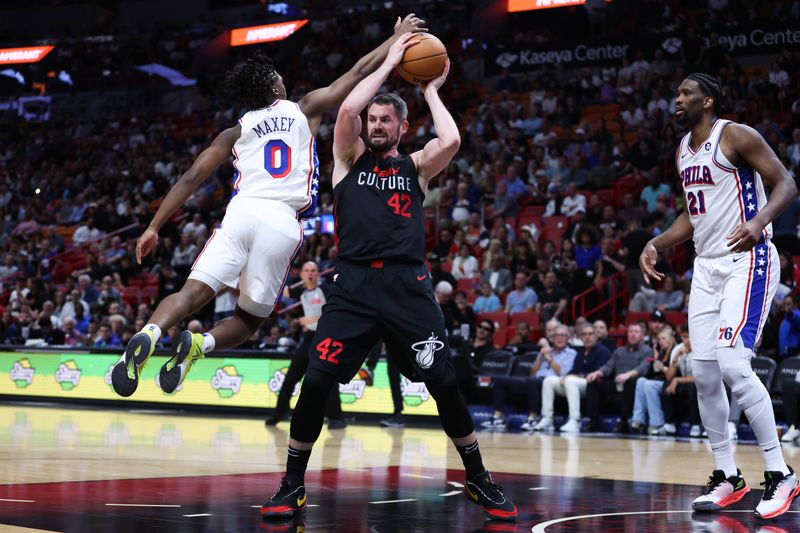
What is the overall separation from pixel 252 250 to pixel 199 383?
10.00 metres

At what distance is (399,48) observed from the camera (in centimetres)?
582

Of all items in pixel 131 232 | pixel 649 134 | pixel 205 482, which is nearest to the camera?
pixel 205 482

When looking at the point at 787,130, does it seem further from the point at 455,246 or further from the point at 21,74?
the point at 21,74

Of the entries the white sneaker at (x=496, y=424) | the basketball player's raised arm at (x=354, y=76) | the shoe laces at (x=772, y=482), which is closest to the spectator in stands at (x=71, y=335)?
the white sneaker at (x=496, y=424)

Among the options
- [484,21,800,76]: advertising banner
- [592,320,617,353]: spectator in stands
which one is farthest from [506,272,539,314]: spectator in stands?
[484,21,800,76]: advertising banner

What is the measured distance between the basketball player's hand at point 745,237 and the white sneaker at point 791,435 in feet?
20.4

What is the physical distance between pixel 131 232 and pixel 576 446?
1492 centimetres

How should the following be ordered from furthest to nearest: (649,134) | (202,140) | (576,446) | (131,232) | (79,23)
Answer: (79,23)
(202,140)
(131,232)
(649,134)
(576,446)

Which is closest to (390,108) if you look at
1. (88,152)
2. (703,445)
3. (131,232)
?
(703,445)

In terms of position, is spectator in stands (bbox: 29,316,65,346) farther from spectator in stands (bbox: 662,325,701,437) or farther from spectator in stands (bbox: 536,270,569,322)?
spectator in stands (bbox: 662,325,701,437)

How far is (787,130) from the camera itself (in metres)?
16.8

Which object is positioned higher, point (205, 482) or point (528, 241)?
point (528, 241)

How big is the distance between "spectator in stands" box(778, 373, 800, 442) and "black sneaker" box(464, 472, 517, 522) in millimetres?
6840

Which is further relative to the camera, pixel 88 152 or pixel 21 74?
pixel 21 74
